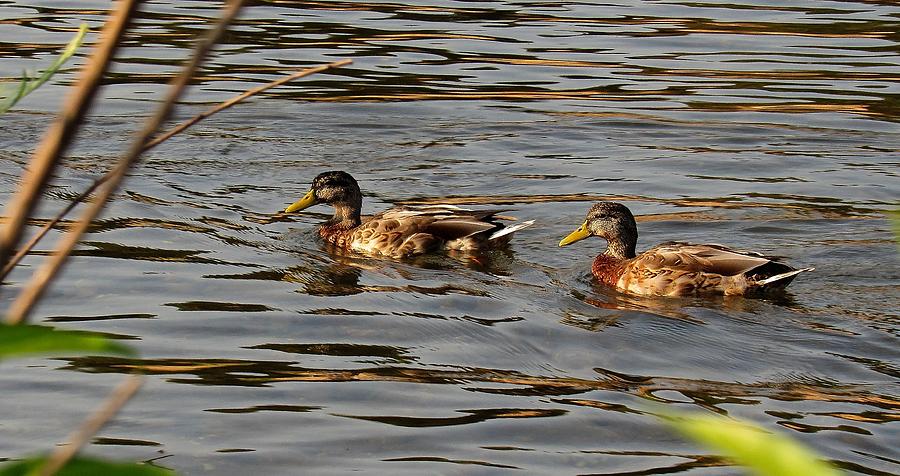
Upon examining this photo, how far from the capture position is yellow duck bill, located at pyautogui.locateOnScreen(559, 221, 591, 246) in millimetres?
10797

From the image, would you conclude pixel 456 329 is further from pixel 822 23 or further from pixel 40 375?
pixel 822 23

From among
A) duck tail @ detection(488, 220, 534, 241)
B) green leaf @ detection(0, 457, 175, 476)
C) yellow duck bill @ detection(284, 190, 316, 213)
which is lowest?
yellow duck bill @ detection(284, 190, 316, 213)

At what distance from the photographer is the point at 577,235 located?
1088 centimetres

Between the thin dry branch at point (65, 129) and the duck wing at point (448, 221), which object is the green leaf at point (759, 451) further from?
the duck wing at point (448, 221)

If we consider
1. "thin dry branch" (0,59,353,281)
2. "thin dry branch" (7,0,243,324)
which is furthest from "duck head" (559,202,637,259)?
"thin dry branch" (7,0,243,324)

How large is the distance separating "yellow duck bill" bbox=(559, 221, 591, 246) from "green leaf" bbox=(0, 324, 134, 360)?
9773 millimetres

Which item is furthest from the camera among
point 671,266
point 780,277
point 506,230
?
point 506,230

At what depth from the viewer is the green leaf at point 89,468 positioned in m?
0.94

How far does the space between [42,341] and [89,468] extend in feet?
0.31

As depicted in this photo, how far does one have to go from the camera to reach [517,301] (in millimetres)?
9391

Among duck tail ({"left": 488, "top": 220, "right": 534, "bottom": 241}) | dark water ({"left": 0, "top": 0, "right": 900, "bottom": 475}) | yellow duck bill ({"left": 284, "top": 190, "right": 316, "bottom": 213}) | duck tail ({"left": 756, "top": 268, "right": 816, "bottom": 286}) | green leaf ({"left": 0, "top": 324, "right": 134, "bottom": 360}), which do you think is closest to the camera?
green leaf ({"left": 0, "top": 324, "right": 134, "bottom": 360})

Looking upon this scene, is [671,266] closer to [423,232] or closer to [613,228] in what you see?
[613,228]

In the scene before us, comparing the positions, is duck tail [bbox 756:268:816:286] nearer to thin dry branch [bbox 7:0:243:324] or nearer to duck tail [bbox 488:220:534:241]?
duck tail [bbox 488:220:534:241]

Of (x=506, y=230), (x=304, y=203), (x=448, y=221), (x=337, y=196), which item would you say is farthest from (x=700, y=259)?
(x=304, y=203)
